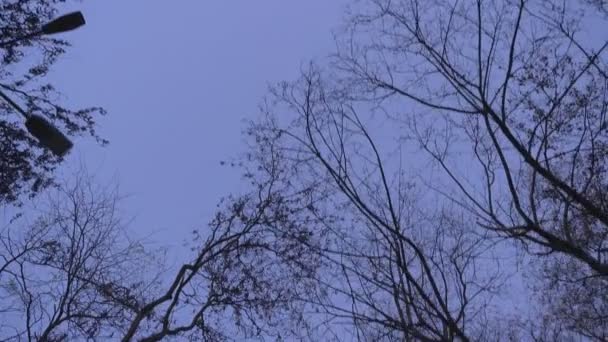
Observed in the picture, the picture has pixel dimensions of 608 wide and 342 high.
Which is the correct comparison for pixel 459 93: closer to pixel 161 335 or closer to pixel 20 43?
pixel 20 43

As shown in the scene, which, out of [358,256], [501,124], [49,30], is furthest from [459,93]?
[49,30]

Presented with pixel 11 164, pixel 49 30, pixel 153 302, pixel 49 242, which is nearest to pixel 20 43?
pixel 11 164

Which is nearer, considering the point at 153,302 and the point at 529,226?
the point at 529,226

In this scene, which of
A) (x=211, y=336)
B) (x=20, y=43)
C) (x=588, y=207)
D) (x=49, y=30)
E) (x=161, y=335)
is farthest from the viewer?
(x=211, y=336)

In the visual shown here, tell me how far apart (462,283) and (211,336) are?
4959 mm

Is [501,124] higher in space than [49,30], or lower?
higher

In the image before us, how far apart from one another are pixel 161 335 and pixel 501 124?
244 inches

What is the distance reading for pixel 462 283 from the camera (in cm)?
682

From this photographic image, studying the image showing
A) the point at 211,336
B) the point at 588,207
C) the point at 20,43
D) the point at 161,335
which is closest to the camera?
the point at 588,207

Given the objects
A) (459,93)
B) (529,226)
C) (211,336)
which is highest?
(459,93)

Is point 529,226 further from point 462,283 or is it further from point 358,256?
point 358,256

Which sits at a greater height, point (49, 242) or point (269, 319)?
point (49, 242)

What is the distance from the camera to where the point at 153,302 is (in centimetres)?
948

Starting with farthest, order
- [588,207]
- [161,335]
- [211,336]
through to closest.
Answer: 1. [211,336]
2. [161,335]
3. [588,207]
